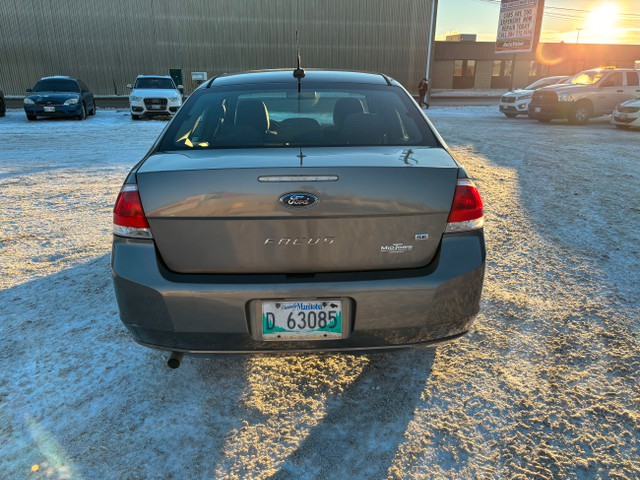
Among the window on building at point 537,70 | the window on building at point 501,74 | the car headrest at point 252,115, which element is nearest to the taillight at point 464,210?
the car headrest at point 252,115

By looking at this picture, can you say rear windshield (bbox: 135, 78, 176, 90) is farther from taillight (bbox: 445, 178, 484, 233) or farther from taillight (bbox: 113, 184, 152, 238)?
taillight (bbox: 445, 178, 484, 233)

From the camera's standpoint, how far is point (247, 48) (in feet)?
94.9

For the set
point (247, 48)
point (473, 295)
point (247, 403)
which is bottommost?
point (247, 403)

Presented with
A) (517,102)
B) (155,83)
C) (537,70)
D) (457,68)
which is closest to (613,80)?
(517,102)

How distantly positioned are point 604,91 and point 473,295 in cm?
1687

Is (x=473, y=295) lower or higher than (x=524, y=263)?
higher

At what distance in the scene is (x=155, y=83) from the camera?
57.9 feet

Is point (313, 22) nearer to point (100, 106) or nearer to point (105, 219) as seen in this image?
point (100, 106)

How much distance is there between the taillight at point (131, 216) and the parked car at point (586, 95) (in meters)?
16.3

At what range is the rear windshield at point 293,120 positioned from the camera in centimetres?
238

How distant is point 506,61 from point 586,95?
33965 mm

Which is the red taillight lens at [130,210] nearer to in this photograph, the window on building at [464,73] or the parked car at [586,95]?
the parked car at [586,95]

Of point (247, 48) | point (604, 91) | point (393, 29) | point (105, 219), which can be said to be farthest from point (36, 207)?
point (393, 29)

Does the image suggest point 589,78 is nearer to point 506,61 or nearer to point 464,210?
point 464,210
